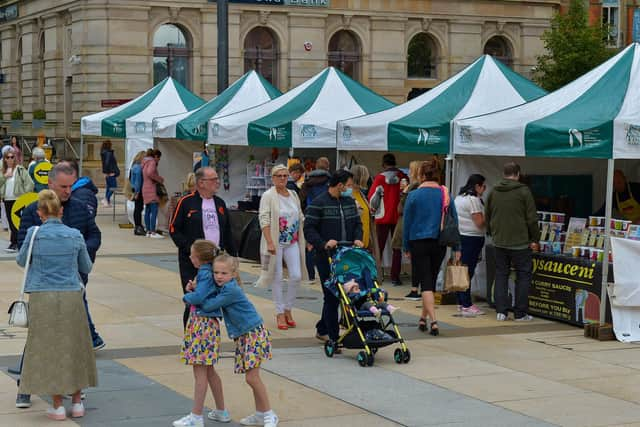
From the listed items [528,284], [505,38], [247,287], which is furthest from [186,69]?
[528,284]

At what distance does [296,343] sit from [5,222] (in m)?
13.4

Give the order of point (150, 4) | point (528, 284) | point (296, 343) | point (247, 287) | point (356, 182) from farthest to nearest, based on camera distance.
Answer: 1. point (150, 4)
2. point (247, 287)
3. point (356, 182)
4. point (528, 284)
5. point (296, 343)

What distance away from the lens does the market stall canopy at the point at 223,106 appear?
2184cm

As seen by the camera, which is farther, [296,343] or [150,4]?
[150,4]

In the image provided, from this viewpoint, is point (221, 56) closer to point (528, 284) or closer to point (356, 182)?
point (356, 182)

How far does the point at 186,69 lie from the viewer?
45.2 metres

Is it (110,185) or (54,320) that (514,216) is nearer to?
(54,320)

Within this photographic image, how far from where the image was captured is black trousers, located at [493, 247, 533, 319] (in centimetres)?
1268

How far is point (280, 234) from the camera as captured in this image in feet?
39.3

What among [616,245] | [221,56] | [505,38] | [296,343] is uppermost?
[505,38]

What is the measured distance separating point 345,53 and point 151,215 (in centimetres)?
2534

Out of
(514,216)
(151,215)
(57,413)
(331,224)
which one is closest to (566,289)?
(514,216)

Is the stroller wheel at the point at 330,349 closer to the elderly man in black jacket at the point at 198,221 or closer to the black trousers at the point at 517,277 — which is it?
the elderly man in black jacket at the point at 198,221

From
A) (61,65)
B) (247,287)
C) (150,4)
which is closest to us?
(247,287)
